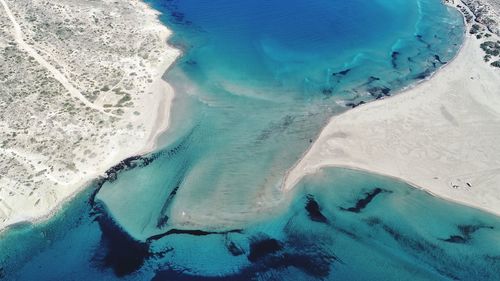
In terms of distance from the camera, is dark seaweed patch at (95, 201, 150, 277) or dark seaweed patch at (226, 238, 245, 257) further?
dark seaweed patch at (226, 238, 245, 257)

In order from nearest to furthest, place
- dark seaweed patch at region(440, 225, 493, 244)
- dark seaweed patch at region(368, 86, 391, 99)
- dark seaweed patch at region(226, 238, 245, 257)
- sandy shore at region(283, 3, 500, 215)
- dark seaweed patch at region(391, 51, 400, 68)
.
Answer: dark seaweed patch at region(226, 238, 245, 257) < dark seaweed patch at region(440, 225, 493, 244) < sandy shore at region(283, 3, 500, 215) < dark seaweed patch at region(368, 86, 391, 99) < dark seaweed patch at region(391, 51, 400, 68)

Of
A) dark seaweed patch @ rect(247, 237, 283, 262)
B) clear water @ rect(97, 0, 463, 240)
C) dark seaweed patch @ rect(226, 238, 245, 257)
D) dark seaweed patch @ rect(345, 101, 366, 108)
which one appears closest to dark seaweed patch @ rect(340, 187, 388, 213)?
clear water @ rect(97, 0, 463, 240)

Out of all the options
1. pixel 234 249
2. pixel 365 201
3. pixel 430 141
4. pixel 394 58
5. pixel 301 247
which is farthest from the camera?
pixel 394 58

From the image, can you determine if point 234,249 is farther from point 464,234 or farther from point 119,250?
point 464,234

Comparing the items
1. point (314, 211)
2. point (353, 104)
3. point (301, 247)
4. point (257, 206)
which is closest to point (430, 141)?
point (353, 104)

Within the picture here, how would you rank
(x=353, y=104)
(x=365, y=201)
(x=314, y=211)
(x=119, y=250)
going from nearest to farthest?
(x=119, y=250), (x=314, y=211), (x=365, y=201), (x=353, y=104)

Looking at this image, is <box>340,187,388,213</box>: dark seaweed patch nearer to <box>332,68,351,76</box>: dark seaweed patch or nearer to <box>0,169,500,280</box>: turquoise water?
<box>0,169,500,280</box>: turquoise water

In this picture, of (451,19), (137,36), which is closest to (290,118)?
(137,36)
